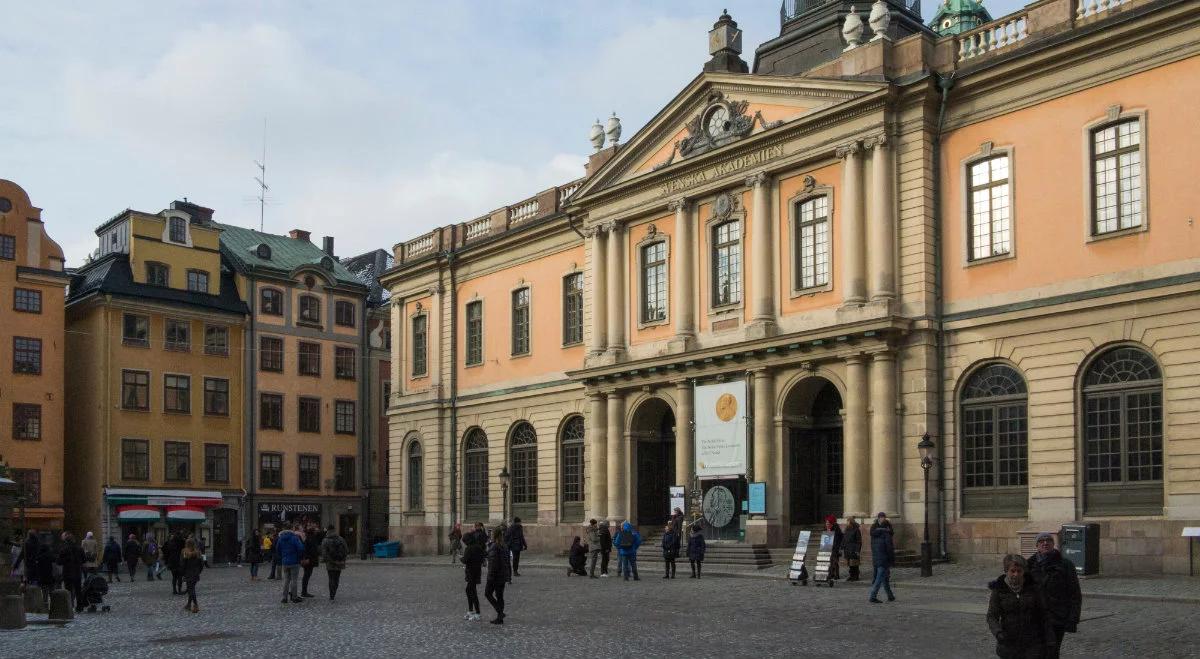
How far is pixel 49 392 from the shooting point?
52.8 m

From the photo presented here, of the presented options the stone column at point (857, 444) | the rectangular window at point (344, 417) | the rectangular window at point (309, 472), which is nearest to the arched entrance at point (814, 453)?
the stone column at point (857, 444)

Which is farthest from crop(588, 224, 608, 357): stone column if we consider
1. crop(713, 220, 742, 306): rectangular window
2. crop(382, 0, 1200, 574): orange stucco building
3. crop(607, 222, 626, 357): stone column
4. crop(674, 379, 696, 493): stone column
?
crop(713, 220, 742, 306): rectangular window

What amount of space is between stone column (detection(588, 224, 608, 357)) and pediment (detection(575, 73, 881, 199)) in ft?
5.66

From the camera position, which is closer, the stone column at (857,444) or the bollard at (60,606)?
the bollard at (60,606)

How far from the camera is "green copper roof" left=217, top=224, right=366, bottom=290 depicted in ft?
199

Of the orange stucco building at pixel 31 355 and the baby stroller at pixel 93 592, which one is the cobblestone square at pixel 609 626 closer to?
the baby stroller at pixel 93 592

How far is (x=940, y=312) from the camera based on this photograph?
32625 millimetres

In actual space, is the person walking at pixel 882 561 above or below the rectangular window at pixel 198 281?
below

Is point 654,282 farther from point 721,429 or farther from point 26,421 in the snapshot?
point 26,421

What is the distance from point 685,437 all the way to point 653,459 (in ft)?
12.6

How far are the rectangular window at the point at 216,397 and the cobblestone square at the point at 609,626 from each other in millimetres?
30112

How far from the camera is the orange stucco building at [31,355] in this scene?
51469mm

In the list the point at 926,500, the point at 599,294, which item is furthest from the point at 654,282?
the point at 926,500

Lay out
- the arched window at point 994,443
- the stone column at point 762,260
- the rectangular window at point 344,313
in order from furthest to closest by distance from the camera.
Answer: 1. the rectangular window at point 344,313
2. the stone column at point 762,260
3. the arched window at point 994,443
